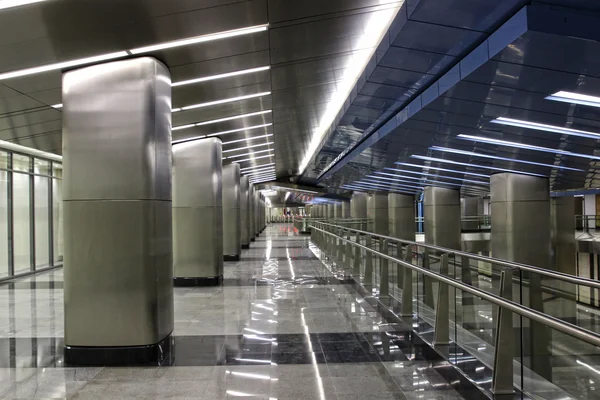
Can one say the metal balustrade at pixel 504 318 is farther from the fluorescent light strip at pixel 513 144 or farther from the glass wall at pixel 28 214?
the glass wall at pixel 28 214

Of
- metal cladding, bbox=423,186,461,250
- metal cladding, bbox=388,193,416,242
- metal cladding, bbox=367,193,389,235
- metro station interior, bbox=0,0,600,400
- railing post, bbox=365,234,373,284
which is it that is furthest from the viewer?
metal cladding, bbox=367,193,389,235

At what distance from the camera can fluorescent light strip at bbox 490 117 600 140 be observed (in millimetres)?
9211

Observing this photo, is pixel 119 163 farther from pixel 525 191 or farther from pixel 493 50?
pixel 525 191

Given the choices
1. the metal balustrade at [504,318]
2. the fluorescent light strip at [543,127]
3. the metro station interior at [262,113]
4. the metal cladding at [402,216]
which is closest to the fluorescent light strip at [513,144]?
the metro station interior at [262,113]

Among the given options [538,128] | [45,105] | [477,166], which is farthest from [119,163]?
[477,166]

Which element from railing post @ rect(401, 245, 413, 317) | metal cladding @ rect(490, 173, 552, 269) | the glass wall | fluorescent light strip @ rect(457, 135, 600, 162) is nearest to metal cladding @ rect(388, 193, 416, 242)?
metal cladding @ rect(490, 173, 552, 269)

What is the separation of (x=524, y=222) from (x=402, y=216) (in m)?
16.9

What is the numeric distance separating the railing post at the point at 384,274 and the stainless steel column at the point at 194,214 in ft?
14.1

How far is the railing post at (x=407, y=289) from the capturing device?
6719mm

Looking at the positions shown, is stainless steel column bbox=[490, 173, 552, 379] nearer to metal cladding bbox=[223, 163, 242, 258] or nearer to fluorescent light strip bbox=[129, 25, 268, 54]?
metal cladding bbox=[223, 163, 242, 258]

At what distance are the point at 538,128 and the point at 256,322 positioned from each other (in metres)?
6.33

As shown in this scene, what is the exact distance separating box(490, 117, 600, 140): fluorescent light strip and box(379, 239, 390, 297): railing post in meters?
3.20

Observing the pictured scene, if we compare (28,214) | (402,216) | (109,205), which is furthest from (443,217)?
(109,205)

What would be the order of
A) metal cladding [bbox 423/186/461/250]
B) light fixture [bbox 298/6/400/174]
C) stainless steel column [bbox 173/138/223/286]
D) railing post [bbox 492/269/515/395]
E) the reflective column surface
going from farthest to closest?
metal cladding [bbox 423/186/461/250], stainless steel column [bbox 173/138/223/286], light fixture [bbox 298/6/400/174], the reflective column surface, railing post [bbox 492/269/515/395]
